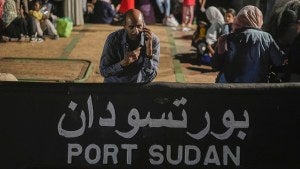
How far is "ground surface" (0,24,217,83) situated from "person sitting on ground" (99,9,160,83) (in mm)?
4504

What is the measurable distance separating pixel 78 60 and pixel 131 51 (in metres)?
6.45

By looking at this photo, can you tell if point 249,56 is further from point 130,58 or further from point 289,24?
A: point 130,58

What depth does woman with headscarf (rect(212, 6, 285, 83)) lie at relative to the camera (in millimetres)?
5164

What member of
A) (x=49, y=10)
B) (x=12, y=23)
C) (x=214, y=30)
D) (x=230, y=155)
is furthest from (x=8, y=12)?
(x=230, y=155)

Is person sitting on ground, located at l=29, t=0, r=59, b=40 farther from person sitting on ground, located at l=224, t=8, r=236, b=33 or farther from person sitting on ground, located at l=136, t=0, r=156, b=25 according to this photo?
person sitting on ground, located at l=224, t=8, r=236, b=33

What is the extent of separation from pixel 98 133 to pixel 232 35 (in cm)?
205

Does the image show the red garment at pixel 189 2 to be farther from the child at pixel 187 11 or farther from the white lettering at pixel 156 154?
the white lettering at pixel 156 154

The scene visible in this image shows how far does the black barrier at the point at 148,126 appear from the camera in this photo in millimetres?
3836

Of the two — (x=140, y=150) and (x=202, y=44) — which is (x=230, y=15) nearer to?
(x=202, y=44)

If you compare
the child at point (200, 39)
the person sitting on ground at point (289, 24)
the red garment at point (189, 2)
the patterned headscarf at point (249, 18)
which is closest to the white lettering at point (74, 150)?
the patterned headscarf at point (249, 18)

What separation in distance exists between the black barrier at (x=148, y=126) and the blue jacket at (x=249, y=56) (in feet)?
4.31

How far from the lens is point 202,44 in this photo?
11508 millimetres

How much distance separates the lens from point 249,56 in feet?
17.0

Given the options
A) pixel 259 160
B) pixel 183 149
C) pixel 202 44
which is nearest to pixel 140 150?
pixel 183 149
